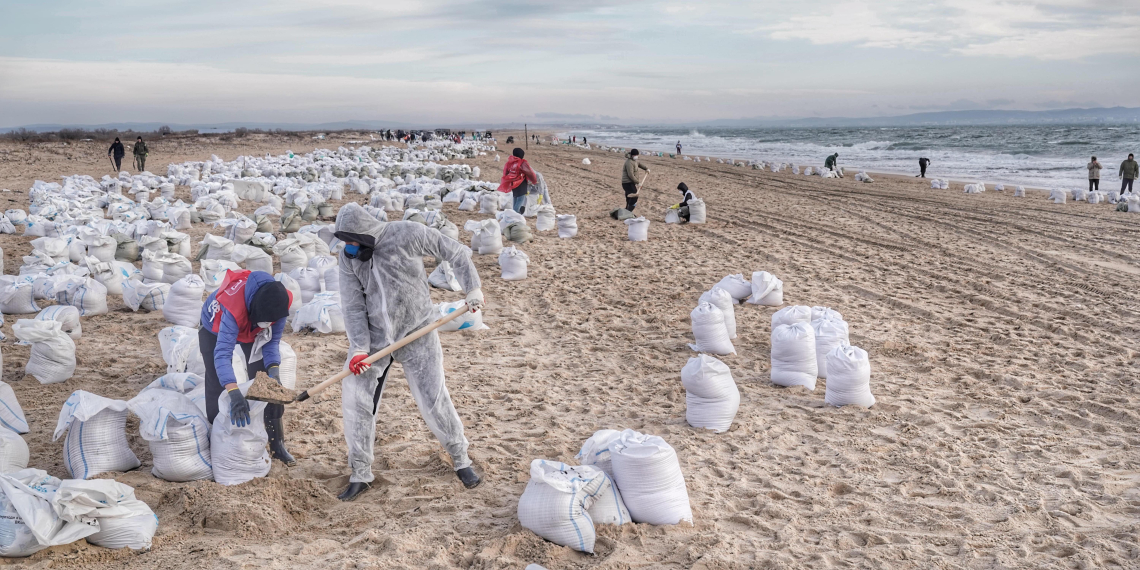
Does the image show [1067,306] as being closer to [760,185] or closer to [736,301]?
[736,301]

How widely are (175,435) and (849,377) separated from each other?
3708mm

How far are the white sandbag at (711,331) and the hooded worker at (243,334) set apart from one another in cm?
305

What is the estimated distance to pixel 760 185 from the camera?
1823 centimetres

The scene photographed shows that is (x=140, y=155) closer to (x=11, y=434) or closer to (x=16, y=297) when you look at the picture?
(x=16, y=297)

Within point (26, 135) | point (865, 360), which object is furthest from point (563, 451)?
point (26, 135)

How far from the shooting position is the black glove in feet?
10.8

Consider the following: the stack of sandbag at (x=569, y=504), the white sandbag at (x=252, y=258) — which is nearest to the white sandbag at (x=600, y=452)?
the stack of sandbag at (x=569, y=504)

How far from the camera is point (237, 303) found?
3383 millimetres

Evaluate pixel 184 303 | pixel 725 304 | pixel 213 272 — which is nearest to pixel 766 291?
pixel 725 304

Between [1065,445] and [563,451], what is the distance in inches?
107

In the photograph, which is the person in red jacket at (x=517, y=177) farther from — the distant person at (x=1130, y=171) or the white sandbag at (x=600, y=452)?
the distant person at (x=1130, y=171)

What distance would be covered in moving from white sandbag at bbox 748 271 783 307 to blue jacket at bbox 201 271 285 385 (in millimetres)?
4542

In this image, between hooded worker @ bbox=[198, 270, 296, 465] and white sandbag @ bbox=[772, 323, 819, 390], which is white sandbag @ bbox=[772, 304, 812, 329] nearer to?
white sandbag @ bbox=[772, 323, 819, 390]

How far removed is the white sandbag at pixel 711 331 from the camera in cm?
543
